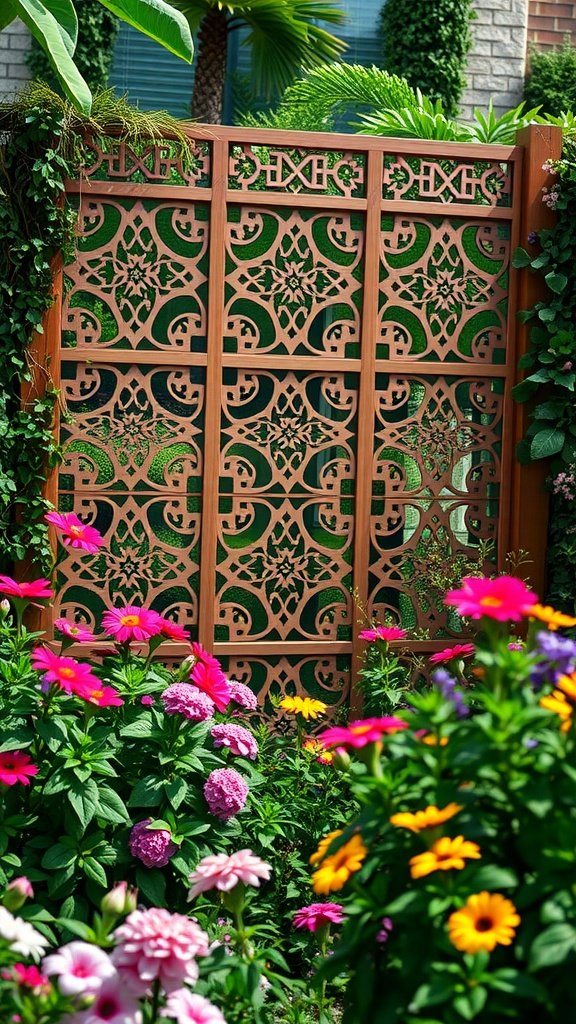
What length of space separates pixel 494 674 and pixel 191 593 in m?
2.74

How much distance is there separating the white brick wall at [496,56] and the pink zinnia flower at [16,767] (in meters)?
7.08

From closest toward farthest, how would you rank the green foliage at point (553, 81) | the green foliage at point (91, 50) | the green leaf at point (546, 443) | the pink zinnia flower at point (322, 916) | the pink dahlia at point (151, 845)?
1. the pink zinnia flower at point (322, 916)
2. the pink dahlia at point (151, 845)
3. the green leaf at point (546, 443)
4. the green foliage at point (91, 50)
5. the green foliage at point (553, 81)

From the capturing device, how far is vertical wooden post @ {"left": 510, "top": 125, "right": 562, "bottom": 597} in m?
4.62

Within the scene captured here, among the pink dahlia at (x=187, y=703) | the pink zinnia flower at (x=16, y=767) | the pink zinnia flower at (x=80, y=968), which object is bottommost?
the pink zinnia flower at (x=16, y=767)

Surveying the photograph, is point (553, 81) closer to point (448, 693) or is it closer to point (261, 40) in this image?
point (261, 40)

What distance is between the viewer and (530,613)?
1920mm

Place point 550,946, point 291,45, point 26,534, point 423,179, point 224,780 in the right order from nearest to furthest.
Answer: point 550,946
point 224,780
point 26,534
point 423,179
point 291,45

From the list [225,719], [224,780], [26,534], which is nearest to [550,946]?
[224,780]

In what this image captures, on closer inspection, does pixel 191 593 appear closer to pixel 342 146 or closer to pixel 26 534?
pixel 26 534

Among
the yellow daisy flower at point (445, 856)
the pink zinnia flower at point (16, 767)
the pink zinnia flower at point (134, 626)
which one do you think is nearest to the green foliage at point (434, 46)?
the pink zinnia flower at point (134, 626)

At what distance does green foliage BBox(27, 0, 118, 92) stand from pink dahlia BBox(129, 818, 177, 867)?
5899mm

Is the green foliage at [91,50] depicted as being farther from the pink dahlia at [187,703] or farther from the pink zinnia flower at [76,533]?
the pink dahlia at [187,703]

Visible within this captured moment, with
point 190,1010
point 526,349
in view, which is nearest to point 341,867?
point 190,1010

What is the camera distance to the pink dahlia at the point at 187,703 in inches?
119
